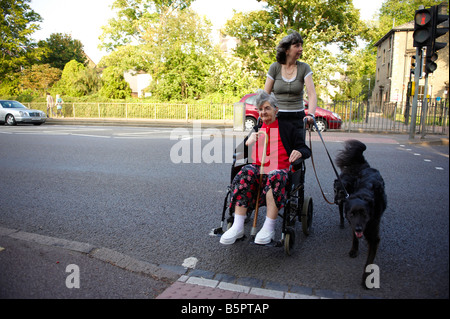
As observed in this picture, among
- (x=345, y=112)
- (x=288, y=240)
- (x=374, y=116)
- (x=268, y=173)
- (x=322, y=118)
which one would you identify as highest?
(x=345, y=112)

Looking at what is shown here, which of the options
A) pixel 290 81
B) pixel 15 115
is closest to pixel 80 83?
pixel 15 115

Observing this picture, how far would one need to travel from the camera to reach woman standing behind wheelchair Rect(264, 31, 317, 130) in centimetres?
393

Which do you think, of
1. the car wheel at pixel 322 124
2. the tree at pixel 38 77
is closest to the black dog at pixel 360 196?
the car wheel at pixel 322 124

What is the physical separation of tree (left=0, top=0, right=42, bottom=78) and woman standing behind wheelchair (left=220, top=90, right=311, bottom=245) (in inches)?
1427

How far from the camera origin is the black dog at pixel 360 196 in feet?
8.11

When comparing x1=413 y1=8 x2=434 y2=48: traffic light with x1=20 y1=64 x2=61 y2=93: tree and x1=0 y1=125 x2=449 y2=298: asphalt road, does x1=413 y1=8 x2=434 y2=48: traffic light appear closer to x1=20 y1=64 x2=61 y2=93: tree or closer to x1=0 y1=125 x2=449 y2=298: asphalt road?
x1=0 y1=125 x2=449 y2=298: asphalt road

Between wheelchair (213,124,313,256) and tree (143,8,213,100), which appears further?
tree (143,8,213,100)

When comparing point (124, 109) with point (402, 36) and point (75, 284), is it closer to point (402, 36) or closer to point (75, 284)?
point (75, 284)

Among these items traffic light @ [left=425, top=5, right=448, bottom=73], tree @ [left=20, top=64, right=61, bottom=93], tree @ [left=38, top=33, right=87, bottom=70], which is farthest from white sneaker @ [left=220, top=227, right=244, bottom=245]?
tree @ [left=38, top=33, right=87, bottom=70]

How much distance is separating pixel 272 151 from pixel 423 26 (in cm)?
913

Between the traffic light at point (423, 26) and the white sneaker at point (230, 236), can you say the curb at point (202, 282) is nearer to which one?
the white sneaker at point (230, 236)

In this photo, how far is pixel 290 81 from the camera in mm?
Answer: 4035

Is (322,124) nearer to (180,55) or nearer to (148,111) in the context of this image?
(148,111)

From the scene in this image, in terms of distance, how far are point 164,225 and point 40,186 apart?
124 inches
